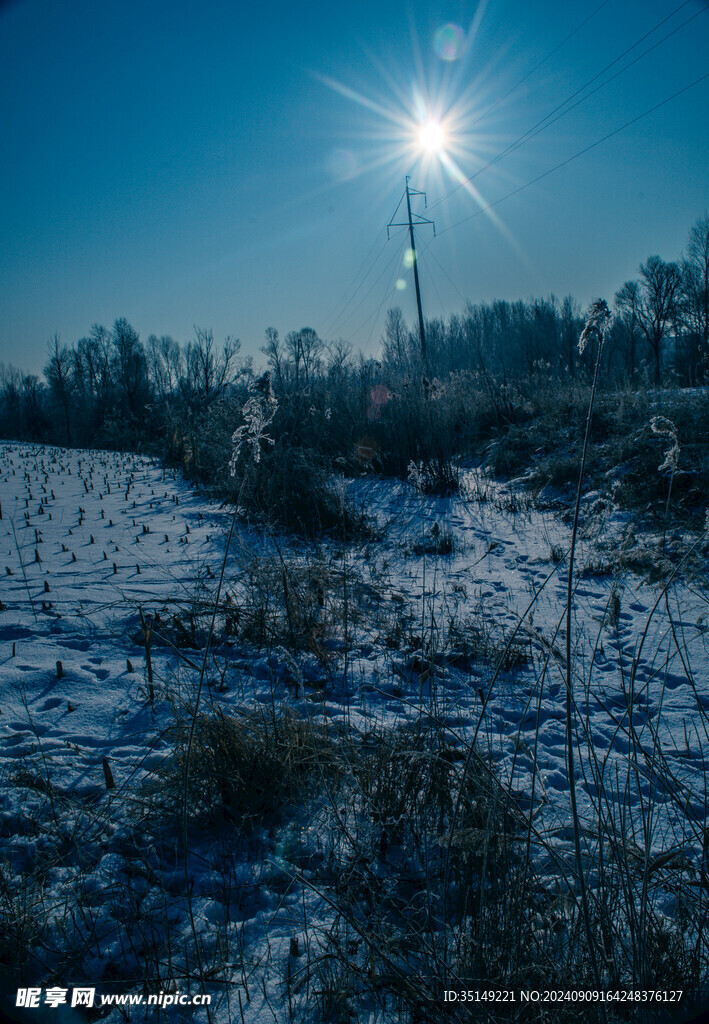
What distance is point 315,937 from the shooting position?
1.39m

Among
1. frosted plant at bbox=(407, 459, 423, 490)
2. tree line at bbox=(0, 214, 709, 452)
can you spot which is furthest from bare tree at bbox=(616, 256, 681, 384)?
frosted plant at bbox=(407, 459, 423, 490)

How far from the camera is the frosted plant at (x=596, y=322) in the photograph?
3.91ft

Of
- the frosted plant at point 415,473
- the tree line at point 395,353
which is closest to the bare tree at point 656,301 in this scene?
the tree line at point 395,353

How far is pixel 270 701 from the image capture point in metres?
2.51

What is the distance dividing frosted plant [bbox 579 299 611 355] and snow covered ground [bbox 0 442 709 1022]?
615mm

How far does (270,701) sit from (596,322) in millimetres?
2197

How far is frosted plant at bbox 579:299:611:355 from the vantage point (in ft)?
3.91

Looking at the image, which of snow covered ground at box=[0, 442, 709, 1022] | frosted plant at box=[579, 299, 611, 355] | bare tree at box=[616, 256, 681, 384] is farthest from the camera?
bare tree at box=[616, 256, 681, 384]

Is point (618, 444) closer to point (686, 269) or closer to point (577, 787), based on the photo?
point (577, 787)

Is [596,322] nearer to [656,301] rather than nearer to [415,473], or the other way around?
[415,473]

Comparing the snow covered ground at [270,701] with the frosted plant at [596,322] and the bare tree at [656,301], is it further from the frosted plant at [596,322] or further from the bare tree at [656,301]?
the bare tree at [656,301]

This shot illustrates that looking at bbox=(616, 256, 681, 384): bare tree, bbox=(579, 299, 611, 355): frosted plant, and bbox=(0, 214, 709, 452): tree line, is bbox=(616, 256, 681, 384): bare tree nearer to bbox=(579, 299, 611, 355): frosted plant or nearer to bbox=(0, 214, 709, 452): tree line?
bbox=(0, 214, 709, 452): tree line

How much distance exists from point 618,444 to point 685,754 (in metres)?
5.73

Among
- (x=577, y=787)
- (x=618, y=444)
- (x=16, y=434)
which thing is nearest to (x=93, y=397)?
(x=16, y=434)
